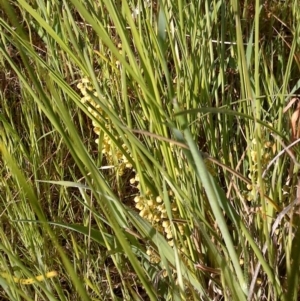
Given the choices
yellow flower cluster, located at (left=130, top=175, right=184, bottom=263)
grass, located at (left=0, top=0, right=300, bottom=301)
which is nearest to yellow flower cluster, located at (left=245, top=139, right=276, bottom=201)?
A: grass, located at (left=0, top=0, right=300, bottom=301)

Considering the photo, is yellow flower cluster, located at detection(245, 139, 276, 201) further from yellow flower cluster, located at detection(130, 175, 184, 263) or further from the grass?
yellow flower cluster, located at detection(130, 175, 184, 263)

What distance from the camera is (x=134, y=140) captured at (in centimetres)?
57

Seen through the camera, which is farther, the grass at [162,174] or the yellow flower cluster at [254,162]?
the yellow flower cluster at [254,162]

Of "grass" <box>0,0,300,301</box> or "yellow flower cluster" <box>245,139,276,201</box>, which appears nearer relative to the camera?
"grass" <box>0,0,300,301</box>

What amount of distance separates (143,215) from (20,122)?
0.55 meters

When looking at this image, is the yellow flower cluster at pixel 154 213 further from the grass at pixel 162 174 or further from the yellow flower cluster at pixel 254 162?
the yellow flower cluster at pixel 254 162

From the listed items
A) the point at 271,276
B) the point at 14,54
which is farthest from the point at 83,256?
the point at 14,54

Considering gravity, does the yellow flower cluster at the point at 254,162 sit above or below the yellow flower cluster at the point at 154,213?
above

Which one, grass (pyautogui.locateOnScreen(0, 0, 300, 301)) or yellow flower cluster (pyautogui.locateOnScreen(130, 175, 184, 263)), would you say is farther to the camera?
yellow flower cluster (pyautogui.locateOnScreen(130, 175, 184, 263))

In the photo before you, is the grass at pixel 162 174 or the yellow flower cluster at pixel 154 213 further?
the yellow flower cluster at pixel 154 213

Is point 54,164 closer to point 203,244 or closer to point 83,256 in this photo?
point 83,256

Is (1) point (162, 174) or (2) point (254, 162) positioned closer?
(1) point (162, 174)

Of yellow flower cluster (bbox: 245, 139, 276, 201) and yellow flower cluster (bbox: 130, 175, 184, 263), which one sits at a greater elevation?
yellow flower cluster (bbox: 245, 139, 276, 201)

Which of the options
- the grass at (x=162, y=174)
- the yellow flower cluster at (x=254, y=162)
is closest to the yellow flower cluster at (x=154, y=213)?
the grass at (x=162, y=174)
